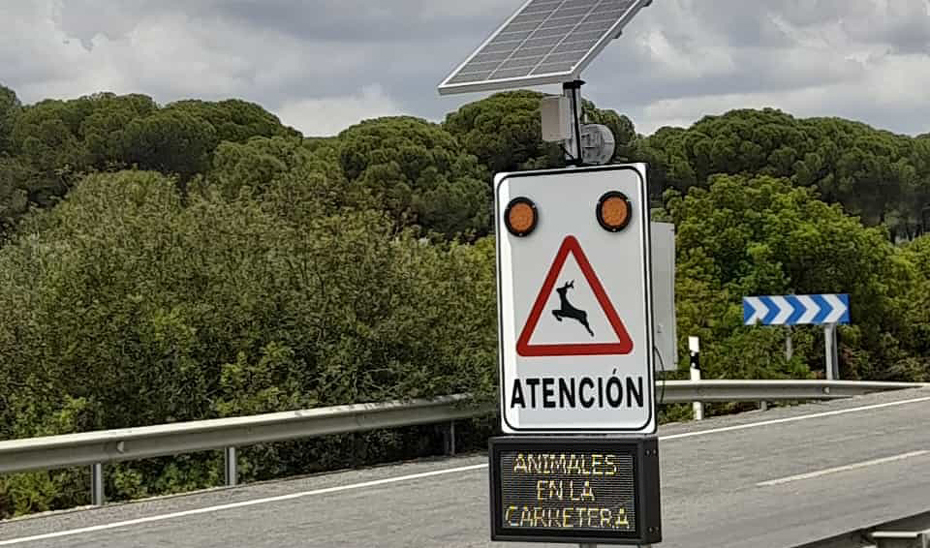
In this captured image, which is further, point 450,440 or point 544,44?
point 450,440

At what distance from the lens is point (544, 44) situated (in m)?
5.48

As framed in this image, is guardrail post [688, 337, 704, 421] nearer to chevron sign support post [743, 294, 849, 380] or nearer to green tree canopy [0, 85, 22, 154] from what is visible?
chevron sign support post [743, 294, 849, 380]

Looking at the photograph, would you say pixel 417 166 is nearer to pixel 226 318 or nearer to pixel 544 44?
pixel 226 318

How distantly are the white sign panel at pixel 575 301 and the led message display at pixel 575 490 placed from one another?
0.07 meters

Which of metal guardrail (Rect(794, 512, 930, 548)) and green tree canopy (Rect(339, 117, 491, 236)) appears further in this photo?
green tree canopy (Rect(339, 117, 491, 236))

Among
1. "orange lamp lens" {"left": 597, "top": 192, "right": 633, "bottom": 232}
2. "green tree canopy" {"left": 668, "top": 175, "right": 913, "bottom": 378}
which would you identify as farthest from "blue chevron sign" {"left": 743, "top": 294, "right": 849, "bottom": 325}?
"green tree canopy" {"left": 668, "top": 175, "right": 913, "bottom": 378}

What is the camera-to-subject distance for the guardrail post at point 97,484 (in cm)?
1359

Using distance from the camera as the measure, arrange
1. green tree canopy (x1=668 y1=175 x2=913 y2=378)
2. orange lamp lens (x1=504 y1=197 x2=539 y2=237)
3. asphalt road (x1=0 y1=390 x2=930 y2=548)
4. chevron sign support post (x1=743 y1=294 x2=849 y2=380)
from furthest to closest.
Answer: green tree canopy (x1=668 y1=175 x2=913 y2=378)
chevron sign support post (x1=743 y1=294 x2=849 y2=380)
asphalt road (x1=0 y1=390 x2=930 y2=548)
orange lamp lens (x1=504 y1=197 x2=539 y2=237)

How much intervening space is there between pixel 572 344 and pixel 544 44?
130 cm

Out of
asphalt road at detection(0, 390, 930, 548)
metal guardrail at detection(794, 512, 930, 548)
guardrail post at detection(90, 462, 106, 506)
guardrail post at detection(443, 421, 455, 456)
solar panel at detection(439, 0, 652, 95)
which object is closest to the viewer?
solar panel at detection(439, 0, 652, 95)

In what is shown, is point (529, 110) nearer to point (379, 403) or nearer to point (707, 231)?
point (707, 231)

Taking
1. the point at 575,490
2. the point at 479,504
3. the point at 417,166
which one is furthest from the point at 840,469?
the point at 417,166

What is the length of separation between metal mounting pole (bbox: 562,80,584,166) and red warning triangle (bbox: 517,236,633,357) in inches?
10.0

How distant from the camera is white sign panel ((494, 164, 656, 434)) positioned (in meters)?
4.59
